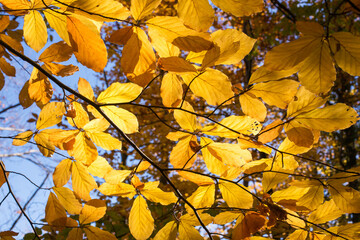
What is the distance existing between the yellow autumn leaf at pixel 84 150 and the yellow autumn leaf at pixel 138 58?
0.29 m

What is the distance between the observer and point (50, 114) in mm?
802

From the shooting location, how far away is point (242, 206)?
67cm

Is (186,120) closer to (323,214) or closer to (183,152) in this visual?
(183,152)

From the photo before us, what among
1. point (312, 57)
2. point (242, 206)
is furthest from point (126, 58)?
point (242, 206)

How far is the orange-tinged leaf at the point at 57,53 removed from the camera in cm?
68

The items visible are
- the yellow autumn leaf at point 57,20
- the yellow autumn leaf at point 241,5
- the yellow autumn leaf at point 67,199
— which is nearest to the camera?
the yellow autumn leaf at point 241,5

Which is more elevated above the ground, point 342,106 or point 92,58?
point 92,58

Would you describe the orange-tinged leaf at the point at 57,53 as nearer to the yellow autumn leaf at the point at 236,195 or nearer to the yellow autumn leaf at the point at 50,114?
the yellow autumn leaf at the point at 50,114

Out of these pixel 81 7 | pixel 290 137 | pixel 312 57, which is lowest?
pixel 290 137

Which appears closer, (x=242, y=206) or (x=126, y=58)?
(x=126, y=58)

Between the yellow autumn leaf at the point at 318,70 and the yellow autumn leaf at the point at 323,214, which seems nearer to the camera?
the yellow autumn leaf at the point at 318,70

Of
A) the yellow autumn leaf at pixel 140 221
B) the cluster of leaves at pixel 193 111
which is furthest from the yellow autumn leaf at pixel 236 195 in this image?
the yellow autumn leaf at pixel 140 221

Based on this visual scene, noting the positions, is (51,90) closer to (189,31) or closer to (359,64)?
(189,31)

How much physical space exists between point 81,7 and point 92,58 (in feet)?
0.30
